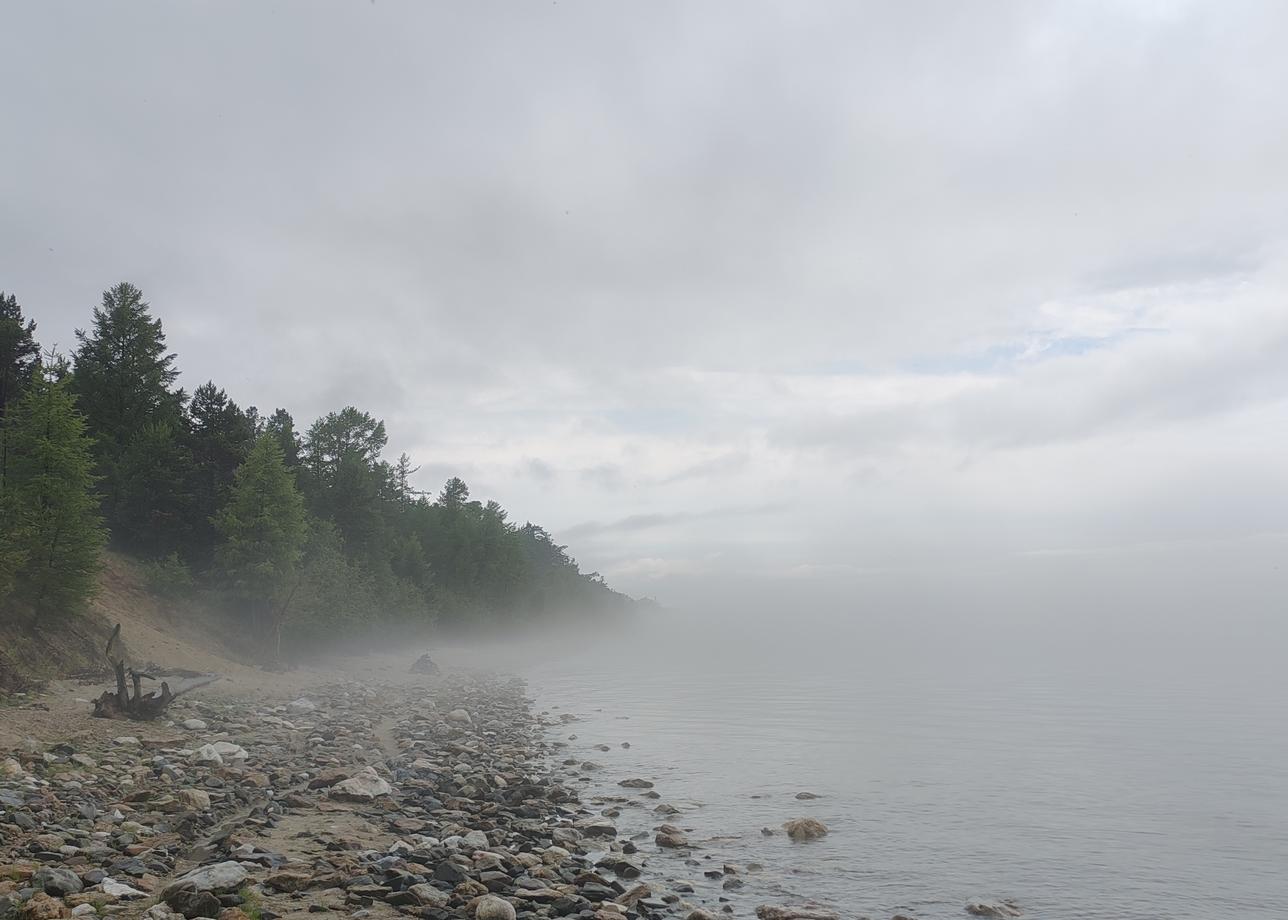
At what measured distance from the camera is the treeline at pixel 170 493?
29562 mm

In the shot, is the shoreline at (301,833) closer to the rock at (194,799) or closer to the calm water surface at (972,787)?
the rock at (194,799)

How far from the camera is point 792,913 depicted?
12453 millimetres

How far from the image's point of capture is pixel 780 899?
13500mm

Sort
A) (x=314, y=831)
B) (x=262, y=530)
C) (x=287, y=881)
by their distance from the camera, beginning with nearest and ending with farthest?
(x=287, y=881)
(x=314, y=831)
(x=262, y=530)

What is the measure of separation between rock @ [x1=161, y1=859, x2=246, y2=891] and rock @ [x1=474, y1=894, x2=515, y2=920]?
3.10 meters

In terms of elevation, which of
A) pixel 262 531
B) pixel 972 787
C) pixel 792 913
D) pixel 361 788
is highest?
pixel 262 531

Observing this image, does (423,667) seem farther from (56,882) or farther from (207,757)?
(56,882)

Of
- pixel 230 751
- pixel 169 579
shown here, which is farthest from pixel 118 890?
pixel 169 579

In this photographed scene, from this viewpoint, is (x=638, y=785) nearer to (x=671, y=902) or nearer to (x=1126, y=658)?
(x=671, y=902)

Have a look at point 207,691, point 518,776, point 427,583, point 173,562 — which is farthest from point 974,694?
point 427,583

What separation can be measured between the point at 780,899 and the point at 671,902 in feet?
7.04

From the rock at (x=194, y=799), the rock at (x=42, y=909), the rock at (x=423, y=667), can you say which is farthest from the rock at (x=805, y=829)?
the rock at (x=423, y=667)

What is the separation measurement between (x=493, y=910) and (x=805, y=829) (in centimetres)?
986

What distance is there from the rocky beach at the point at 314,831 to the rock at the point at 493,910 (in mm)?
24
